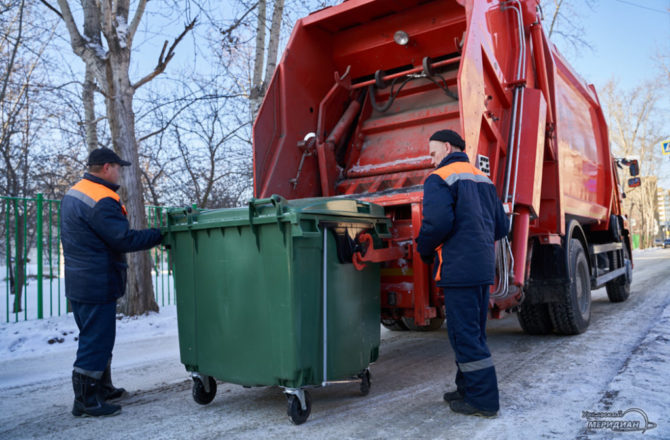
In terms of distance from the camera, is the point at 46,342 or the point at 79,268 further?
the point at 46,342

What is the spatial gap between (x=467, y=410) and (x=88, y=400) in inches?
83.9

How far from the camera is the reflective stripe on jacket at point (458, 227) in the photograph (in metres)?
2.75

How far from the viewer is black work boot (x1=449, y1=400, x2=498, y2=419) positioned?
269cm

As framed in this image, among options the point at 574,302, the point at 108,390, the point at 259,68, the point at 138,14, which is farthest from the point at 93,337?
the point at 259,68

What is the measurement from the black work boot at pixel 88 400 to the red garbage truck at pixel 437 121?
182 centimetres

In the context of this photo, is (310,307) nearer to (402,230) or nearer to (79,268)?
(402,230)

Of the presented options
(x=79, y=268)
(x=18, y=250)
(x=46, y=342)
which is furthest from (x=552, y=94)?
(x=18, y=250)

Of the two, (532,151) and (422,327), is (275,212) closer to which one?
(532,151)

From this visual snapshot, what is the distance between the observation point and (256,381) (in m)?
2.78

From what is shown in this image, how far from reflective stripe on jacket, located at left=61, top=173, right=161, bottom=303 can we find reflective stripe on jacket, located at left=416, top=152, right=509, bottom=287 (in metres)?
1.75

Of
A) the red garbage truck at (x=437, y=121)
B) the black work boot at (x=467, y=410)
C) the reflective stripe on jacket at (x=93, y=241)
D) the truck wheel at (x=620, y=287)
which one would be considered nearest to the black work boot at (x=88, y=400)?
the reflective stripe on jacket at (x=93, y=241)

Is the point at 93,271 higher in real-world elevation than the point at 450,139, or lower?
lower

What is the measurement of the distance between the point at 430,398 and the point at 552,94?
120 inches

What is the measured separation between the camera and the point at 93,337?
3.04 meters
